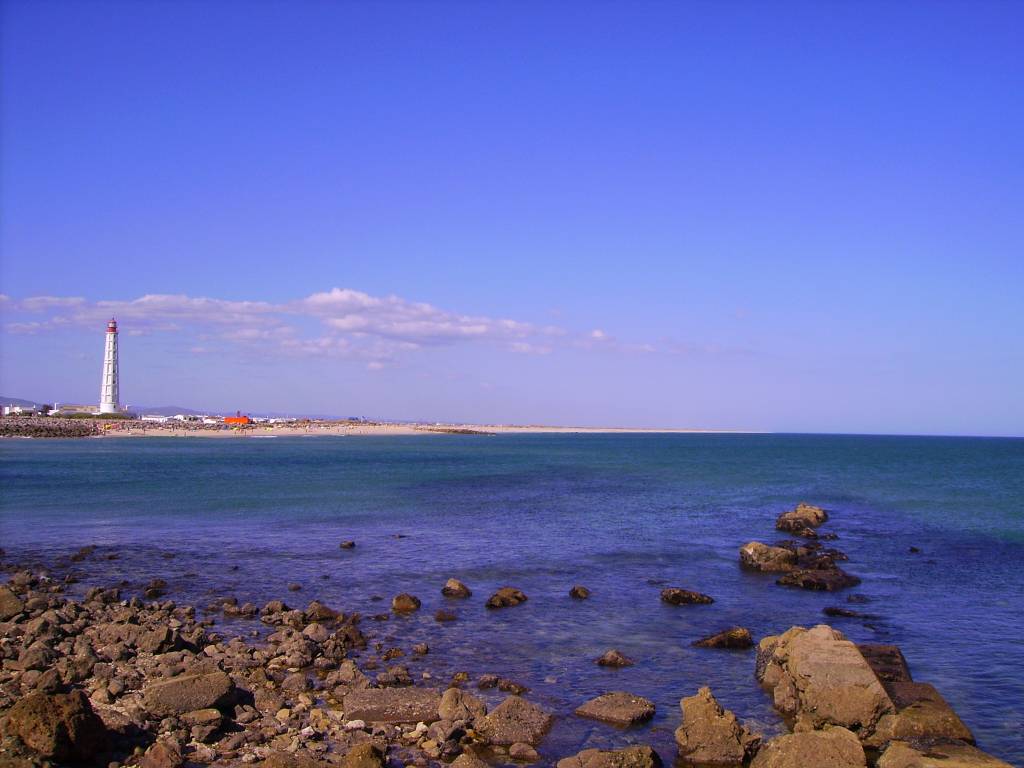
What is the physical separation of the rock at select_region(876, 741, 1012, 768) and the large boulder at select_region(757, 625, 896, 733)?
143cm

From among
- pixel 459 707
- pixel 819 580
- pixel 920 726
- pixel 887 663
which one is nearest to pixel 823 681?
pixel 920 726

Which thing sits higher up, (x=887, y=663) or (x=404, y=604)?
(x=887, y=663)

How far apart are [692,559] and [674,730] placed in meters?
18.9

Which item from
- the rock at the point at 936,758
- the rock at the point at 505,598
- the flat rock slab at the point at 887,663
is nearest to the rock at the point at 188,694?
the rock at the point at 505,598

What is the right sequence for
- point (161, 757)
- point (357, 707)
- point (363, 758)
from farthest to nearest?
point (357, 707) < point (161, 757) < point (363, 758)

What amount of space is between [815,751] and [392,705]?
7.36 meters

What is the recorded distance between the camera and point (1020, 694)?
56.2 feet

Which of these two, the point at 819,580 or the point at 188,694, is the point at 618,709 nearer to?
the point at 188,694

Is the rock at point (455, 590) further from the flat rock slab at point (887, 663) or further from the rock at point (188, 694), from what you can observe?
the flat rock slab at point (887, 663)

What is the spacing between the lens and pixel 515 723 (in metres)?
14.5

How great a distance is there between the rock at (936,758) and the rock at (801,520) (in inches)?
1129

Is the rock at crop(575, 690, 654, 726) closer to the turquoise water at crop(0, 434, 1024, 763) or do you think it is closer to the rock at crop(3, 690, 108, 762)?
the turquoise water at crop(0, 434, 1024, 763)

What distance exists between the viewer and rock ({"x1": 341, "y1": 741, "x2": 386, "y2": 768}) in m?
11.9

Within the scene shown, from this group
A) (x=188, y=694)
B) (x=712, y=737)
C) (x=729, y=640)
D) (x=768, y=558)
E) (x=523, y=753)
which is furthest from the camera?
(x=768, y=558)
